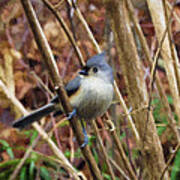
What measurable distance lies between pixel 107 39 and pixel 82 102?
1.86ft

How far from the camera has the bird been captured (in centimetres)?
155

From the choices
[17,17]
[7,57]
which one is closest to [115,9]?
[7,57]

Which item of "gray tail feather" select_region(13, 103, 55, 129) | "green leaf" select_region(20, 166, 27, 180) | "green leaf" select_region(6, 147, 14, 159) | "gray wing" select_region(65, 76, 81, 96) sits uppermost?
"gray wing" select_region(65, 76, 81, 96)

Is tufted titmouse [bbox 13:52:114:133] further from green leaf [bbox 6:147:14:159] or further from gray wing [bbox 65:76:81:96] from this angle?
green leaf [bbox 6:147:14:159]

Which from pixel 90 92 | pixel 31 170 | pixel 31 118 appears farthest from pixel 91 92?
pixel 31 170

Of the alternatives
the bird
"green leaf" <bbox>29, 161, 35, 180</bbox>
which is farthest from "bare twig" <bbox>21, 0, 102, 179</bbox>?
"green leaf" <bbox>29, 161, 35, 180</bbox>

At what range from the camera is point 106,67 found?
166 centimetres

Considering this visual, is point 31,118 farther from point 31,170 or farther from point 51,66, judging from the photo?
point 31,170

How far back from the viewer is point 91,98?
5.16 feet

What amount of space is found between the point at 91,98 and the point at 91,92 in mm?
31

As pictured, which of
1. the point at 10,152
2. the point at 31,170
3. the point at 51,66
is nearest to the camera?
the point at 51,66

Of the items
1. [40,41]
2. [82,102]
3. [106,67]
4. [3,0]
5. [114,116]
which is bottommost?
[114,116]

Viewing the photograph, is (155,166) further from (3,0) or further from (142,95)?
(3,0)

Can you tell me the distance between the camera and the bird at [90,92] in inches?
60.9
